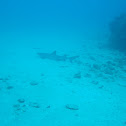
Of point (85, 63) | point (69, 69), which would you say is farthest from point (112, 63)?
point (69, 69)

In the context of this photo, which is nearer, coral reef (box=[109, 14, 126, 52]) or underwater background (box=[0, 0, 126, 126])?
underwater background (box=[0, 0, 126, 126])

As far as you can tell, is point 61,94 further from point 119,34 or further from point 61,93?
point 119,34

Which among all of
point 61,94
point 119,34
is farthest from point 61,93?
point 119,34

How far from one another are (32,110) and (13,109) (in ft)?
2.31

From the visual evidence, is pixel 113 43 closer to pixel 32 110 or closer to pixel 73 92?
pixel 73 92

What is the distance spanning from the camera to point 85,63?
13953 mm

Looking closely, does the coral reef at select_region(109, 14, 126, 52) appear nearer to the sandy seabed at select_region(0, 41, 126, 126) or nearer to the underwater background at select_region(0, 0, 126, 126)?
the underwater background at select_region(0, 0, 126, 126)

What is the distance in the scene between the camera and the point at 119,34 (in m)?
18.5

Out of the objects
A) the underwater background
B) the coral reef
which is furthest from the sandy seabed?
the coral reef

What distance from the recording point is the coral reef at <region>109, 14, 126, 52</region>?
1818 centimetres

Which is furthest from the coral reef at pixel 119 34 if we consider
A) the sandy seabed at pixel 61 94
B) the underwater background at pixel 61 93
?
the sandy seabed at pixel 61 94

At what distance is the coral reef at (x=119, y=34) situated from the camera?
59.6 ft

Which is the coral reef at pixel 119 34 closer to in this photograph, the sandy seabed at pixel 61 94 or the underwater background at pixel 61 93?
the underwater background at pixel 61 93

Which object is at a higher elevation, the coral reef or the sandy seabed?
the coral reef
